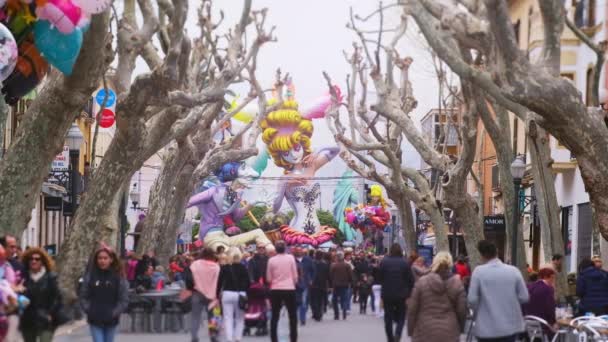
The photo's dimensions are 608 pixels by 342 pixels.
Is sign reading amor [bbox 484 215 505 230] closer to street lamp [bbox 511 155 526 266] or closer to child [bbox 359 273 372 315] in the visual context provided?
child [bbox 359 273 372 315]

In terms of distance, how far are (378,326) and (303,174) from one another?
34.1 meters

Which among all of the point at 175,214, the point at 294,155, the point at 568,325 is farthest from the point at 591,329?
the point at 294,155

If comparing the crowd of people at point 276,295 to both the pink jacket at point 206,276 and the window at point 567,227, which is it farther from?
the window at point 567,227

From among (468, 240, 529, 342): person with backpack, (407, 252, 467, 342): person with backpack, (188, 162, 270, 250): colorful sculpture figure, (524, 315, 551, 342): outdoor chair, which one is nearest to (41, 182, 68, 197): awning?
(188, 162, 270, 250): colorful sculpture figure

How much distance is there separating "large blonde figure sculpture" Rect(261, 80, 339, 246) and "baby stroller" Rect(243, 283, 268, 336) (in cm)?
3405

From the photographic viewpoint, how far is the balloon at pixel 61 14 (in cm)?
1700

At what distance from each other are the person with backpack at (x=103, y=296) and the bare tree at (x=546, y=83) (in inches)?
225

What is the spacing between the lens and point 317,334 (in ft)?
82.0

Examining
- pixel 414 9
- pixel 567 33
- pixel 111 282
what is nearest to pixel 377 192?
pixel 567 33

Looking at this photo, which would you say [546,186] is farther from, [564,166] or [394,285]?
[564,166]

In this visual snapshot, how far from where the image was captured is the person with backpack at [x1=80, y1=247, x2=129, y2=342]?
49.2 ft

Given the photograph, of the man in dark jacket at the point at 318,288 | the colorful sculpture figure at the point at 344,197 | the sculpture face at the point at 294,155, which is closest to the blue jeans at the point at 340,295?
the man in dark jacket at the point at 318,288

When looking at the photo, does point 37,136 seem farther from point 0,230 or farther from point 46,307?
point 46,307

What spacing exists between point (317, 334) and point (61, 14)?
993 centimetres
